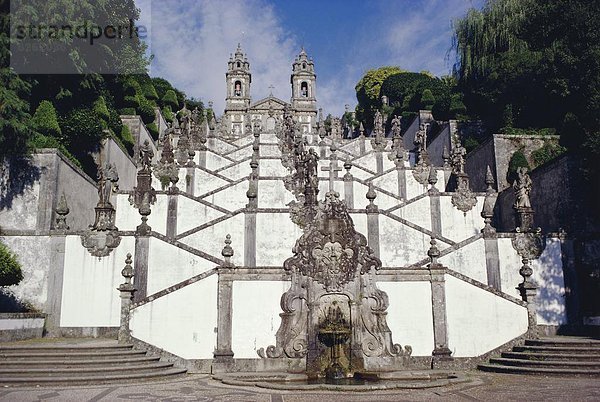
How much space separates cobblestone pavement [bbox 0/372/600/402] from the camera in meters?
9.81

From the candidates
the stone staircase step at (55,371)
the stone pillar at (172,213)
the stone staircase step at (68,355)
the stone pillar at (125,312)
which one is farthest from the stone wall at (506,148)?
the stone staircase step at (55,371)

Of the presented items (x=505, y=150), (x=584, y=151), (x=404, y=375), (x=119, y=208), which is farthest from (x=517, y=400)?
(x=505, y=150)

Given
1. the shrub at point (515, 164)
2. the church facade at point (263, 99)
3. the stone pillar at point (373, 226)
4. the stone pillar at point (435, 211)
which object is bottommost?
the stone pillar at point (373, 226)

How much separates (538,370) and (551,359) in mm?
661

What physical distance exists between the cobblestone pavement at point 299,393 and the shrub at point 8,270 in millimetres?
6347

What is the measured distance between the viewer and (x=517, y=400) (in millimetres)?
9602

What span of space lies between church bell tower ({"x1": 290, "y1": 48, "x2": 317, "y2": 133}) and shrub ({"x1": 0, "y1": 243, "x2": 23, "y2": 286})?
69299mm

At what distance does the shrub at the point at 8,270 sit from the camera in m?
16.4

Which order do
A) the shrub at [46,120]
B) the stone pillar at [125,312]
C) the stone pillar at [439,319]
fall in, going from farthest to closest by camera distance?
the shrub at [46,120], the stone pillar at [439,319], the stone pillar at [125,312]

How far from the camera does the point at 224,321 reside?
1464 cm

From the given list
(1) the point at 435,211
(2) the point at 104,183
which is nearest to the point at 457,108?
(1) the point at 435,211

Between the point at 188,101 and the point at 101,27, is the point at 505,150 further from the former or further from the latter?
the point at 188,101

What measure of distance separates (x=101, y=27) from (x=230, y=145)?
57.2 feet

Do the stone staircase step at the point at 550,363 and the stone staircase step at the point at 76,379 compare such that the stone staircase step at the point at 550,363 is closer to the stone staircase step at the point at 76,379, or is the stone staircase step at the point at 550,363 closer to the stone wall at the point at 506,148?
the stone staircase step at the point at 76,379
